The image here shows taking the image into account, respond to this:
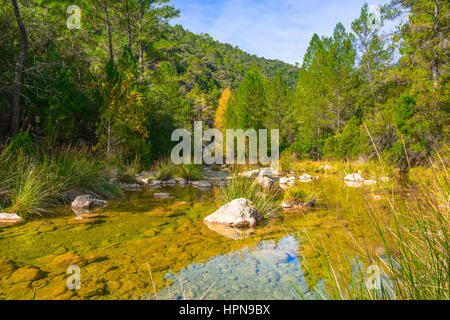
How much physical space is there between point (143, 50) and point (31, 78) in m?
11.6

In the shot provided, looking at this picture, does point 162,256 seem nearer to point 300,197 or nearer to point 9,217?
point 9,217

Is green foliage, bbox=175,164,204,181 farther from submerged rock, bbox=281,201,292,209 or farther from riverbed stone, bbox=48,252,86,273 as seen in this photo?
riverbed stone, bbox=48,252,86,273

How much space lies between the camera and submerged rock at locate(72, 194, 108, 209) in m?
5.57

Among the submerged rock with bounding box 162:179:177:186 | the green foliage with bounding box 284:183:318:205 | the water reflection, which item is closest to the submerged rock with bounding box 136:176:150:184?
the submerged rock with bounding box 162:179:177:186

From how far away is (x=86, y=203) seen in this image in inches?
224

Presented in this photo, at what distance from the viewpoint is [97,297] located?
7.26 feet

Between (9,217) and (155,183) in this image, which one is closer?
(9,217)

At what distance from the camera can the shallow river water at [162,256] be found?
2316mm

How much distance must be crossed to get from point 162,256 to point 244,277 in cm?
112

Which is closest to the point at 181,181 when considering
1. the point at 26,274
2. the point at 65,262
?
the point at 65,262

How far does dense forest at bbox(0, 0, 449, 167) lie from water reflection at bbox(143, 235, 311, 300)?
1.63m

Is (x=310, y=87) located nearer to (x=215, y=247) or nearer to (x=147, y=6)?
(x=147, y=6)

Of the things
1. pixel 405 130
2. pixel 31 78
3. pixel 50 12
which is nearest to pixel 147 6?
pixel 50 12
